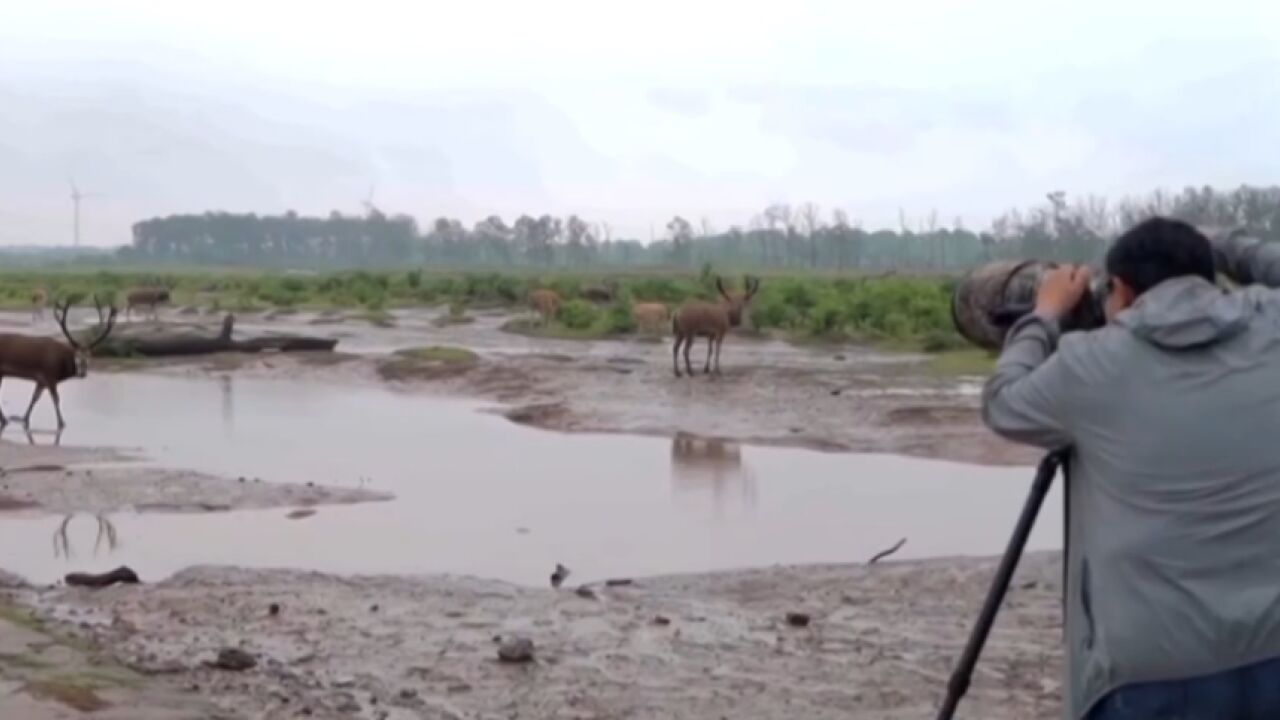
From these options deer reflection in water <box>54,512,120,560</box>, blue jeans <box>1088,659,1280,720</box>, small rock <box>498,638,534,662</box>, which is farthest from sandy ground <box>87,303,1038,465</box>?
blue jeans <box>1088,659,1280,720</box>

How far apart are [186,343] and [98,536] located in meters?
19.0

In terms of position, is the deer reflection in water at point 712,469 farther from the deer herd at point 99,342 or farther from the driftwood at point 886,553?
the deer herd at point 99,342

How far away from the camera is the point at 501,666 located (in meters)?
7.71

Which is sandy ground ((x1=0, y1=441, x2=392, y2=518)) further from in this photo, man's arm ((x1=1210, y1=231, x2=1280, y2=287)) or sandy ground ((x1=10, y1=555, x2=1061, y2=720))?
man's arm ((x1=1210, y1=231, x2=1280, y2=287))

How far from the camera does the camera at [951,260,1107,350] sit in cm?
374

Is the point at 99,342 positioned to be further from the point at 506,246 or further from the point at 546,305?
the point at 506,246

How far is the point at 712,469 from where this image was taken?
52.3 feet

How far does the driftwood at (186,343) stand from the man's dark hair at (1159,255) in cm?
2754

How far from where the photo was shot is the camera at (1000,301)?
12.3 ft

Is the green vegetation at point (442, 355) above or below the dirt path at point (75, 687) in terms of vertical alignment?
below

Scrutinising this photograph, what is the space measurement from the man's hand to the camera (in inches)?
1.8

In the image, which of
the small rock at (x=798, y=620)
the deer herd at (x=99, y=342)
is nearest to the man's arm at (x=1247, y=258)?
the small rock at (x=798, y=620)

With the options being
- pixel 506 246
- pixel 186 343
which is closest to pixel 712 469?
pixel 186 343

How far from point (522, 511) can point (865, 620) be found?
4789 mm
